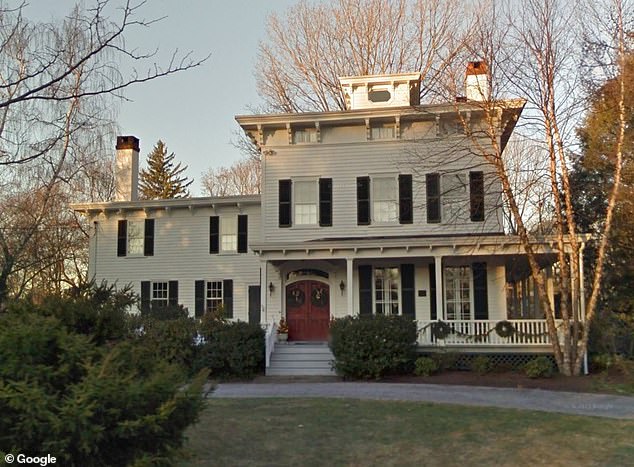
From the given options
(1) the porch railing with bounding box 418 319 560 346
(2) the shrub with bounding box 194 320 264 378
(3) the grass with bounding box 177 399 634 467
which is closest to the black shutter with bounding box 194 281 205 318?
(2) the shrub with bounding box 194 320 264 378

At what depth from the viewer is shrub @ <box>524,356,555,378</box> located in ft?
47.9

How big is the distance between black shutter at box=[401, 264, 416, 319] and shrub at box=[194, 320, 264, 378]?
483 cm

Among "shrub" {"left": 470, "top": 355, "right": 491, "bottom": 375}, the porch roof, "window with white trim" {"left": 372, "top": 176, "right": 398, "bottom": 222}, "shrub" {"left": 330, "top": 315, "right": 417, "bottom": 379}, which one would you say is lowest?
"shrub" {"left": 470, "top": 355, "right": 491, "bottom": 375}

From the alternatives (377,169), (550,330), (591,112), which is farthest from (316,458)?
(591,112)

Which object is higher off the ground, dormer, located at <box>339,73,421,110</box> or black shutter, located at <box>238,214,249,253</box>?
dormer, located at <box>339,73,421,110</box>

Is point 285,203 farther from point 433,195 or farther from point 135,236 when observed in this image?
point 135,236

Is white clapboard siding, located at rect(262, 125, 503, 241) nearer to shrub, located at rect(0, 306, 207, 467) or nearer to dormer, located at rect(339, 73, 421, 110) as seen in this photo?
dormer, located at rect(339, 73, 421, 110)

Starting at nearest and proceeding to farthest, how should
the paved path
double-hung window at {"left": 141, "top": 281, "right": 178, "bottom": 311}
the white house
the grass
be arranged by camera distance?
the grass
the paved path
the white house
double-hung window at {"left": 141, "top": 281, "right": 178, "bottom": 311}

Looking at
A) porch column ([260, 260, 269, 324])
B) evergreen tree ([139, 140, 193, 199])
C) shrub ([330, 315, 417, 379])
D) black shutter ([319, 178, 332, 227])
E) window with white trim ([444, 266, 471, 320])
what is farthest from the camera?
evergreen tree ([139, 140, 193, 199])

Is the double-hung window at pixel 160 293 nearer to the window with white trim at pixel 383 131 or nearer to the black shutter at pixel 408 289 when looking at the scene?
the black shutter at pixel 408 289

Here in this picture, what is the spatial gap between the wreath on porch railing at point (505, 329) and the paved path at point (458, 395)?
2988 millimetres

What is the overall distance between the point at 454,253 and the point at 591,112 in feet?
21.5

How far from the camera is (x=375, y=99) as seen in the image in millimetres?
21078

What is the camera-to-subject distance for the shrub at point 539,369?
1461 cm
